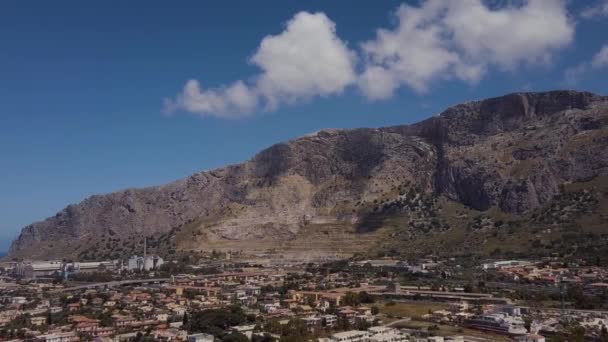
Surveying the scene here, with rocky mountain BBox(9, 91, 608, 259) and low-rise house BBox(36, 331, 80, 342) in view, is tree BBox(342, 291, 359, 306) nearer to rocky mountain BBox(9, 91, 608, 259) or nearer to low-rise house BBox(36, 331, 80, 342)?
low-rise house BBox(36, 331, 80, 342)

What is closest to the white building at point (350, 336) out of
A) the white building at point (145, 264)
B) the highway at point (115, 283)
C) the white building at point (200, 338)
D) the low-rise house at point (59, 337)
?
the white building at point (200, 338)

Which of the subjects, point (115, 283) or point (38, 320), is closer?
point (38, 320)

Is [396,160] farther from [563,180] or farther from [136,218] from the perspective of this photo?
[136,218]

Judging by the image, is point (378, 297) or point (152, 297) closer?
point (378, 297)

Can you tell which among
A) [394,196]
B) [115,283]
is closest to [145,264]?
[115,283]

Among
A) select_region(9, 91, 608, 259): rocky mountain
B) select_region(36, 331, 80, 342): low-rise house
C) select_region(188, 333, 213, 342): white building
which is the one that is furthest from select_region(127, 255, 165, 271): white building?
select_region(188, 333, 213, 342): white building

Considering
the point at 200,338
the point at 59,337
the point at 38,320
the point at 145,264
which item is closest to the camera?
the point at 200,338

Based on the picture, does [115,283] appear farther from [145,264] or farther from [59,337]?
[59,337]

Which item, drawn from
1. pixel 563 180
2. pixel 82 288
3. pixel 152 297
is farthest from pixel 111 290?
pixel 563 180

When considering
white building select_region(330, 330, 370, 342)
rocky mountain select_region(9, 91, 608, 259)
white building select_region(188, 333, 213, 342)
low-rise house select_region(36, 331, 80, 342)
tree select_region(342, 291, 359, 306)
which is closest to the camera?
white building select_region(330, 330, 370, 342)
